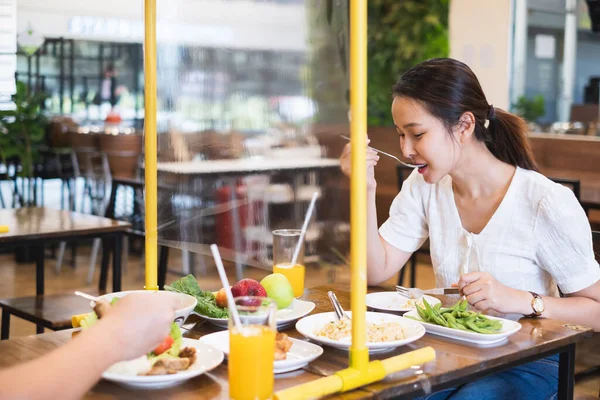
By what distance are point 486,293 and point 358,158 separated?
620 mm

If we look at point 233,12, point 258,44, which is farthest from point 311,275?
point 233,12

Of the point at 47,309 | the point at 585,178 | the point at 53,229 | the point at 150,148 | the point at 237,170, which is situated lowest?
the point at 47,309

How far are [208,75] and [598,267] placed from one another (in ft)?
4.30

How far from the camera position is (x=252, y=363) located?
1.09 metres

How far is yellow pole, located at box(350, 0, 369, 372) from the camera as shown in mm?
1104

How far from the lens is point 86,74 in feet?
21.9

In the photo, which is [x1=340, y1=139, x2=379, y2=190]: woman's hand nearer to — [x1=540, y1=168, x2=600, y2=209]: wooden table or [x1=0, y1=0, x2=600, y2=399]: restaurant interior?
[x1=0, y1=0, x2=600, y2=399]: restaurant interior

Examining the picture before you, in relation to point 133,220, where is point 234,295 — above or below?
above

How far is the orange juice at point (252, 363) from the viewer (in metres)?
1.09

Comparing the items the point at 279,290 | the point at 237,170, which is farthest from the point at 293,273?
the point at 237,170

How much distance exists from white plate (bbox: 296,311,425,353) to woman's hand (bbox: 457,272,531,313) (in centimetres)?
20

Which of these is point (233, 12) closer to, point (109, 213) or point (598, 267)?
point (598, 267)

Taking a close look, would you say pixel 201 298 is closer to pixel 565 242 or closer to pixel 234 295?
pixel 234 295

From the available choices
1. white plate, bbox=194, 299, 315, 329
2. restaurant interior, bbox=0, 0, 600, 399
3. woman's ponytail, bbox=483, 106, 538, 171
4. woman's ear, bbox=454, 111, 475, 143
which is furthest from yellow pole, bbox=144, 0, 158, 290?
woman's ponytail, bbox=483, 106, 538, 171
